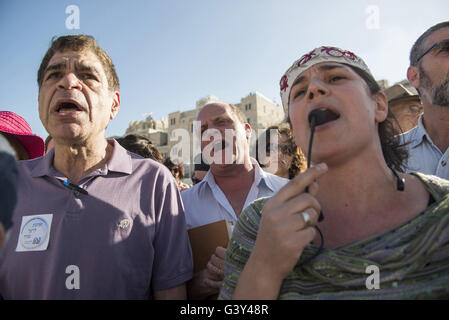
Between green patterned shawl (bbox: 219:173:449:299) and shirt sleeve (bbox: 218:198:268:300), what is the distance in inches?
1.9

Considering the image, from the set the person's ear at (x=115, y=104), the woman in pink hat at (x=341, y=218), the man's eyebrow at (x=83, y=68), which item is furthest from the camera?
the person's ear at (x=115, y=104)

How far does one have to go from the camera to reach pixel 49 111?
2055mm

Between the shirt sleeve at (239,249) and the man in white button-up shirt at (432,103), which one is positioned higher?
the man in white button-up shirt at (432,103)

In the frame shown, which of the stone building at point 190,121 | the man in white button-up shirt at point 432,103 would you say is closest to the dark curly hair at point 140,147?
the man in white button-up shirt at point 432,103

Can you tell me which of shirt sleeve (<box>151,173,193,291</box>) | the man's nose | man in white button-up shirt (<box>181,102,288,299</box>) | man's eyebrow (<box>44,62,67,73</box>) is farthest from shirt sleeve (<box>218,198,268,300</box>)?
man's eyebrow (<box>44,62,67,73</box>)

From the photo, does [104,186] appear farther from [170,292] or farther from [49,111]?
[170,292]

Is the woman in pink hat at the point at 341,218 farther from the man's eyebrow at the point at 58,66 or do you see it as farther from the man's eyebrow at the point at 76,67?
the man's eyebrow at the point at 58,66

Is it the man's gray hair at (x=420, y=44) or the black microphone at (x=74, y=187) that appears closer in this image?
the black microphone at (x=74, y=187)

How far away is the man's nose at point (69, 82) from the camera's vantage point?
2051 mm

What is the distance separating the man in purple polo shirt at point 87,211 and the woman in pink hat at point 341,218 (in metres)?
0.63

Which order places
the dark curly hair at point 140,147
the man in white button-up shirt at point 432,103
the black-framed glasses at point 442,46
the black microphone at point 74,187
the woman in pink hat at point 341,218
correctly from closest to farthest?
the woman in pink hat at point 341,218
the black microphone at point 74,187
the man in white button-up shirt at point 432,103
the black-framed glasses at point 442,46
the dark curly hair at point 140,147

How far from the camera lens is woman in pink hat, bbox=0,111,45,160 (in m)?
3.13

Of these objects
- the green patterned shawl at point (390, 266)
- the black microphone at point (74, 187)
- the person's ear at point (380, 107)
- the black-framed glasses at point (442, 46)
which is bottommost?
the green patterned shawl at point (390, 266)

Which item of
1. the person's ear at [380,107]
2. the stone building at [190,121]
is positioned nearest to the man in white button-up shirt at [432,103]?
the person's ear at [380,107]
